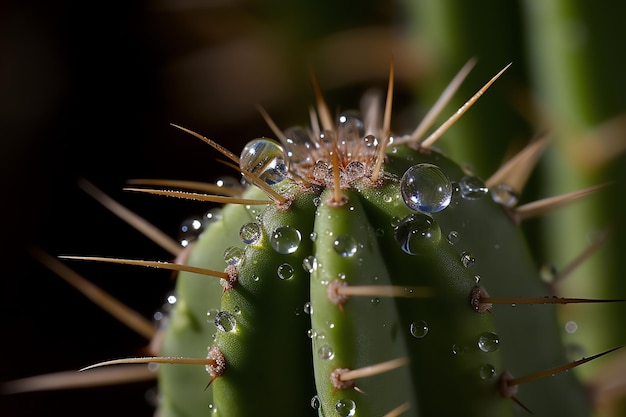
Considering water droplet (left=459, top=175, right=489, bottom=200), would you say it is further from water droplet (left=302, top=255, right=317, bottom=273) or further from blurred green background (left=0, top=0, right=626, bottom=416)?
blurred green background (left=0, top=0, right=626, bottom=416)

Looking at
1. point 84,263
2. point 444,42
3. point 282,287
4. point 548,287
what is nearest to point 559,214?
point 444,42

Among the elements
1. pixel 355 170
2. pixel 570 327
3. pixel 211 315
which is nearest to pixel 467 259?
pixel 355 170

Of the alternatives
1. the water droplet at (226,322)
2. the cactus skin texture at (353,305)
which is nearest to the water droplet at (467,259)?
the cactus skin texture at (353,305)

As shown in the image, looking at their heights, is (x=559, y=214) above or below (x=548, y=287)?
above

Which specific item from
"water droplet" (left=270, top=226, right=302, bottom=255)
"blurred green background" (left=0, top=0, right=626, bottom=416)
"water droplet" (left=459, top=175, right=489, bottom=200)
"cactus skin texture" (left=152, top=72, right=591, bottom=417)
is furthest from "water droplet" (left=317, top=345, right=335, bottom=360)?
"blurred green background" (left=0, top=0, right=626, bottom=416)

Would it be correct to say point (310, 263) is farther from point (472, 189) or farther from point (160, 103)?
point (160, 103)

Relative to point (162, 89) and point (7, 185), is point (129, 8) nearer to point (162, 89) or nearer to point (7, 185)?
point (162, 89)

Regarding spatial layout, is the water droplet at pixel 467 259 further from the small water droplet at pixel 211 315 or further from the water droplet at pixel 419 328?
the small water droplet at pixel 211 315
